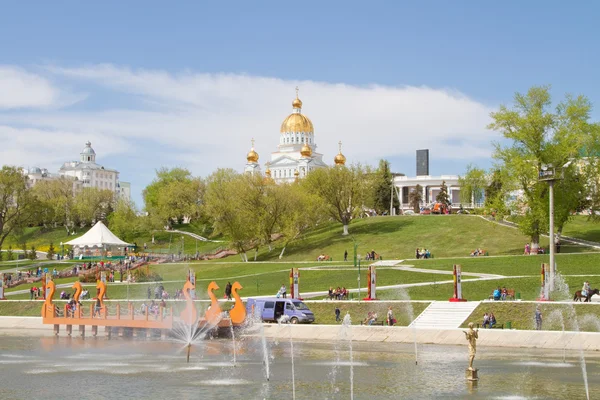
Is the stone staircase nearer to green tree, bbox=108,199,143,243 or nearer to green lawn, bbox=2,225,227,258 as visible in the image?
green lawn, bbox=2,225,227,258

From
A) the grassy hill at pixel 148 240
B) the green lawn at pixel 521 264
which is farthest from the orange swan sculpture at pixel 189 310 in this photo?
the grassy hill at pixel 148 240

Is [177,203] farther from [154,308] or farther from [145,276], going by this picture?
[154,308]

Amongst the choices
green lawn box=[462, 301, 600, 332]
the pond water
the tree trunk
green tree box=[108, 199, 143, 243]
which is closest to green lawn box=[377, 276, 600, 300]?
green lawn box=[462, 301, 600, 332]

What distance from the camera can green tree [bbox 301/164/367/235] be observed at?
9244cm

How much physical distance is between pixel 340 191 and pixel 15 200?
42960mm

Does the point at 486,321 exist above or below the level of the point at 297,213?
below

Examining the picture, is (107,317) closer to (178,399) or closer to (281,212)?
(178,399)

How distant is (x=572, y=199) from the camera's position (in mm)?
66438

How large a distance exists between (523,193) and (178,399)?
52.6 metres

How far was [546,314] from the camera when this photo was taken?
38781 millimetres

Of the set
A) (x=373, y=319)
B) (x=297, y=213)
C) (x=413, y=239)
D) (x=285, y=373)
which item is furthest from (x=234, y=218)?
(x=285, y=373)

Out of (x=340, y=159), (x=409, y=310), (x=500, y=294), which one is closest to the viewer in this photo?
(x=409, y=310)

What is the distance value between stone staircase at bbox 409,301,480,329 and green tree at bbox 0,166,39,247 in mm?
71459

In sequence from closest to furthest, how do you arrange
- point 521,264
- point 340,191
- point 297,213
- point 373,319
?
point 373,319 → point 521,264 → point 297,213 → point 340,191
